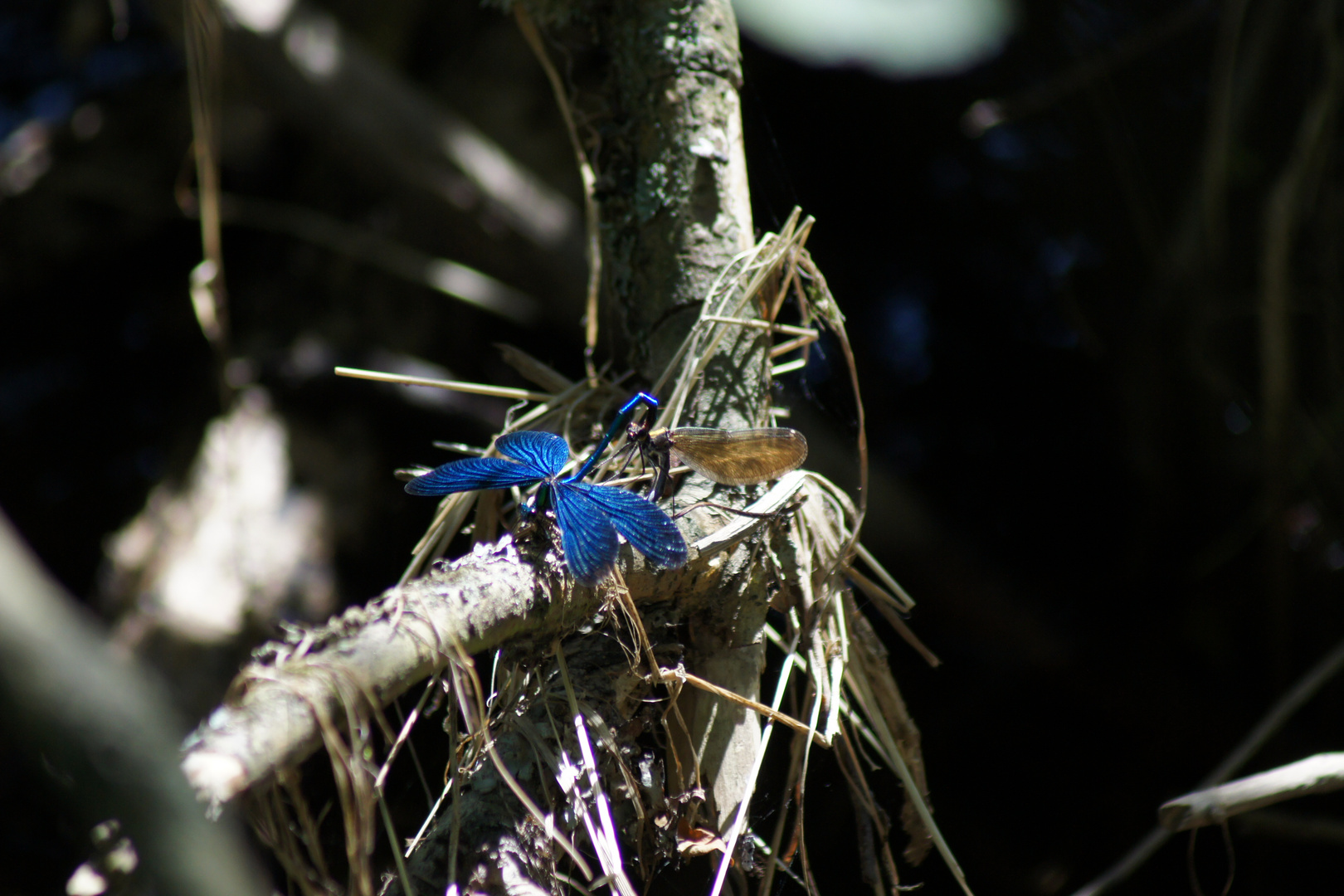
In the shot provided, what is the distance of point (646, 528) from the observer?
1.69ft

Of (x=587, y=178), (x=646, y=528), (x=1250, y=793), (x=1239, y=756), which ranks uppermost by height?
(x=587, y=178)

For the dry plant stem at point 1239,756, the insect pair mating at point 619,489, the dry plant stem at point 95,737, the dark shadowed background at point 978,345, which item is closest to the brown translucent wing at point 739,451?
the insect pair mating at point 619,489

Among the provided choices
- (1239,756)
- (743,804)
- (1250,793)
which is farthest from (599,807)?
(1239,756)

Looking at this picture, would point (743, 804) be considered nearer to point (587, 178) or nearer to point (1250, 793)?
point (1250, 793)

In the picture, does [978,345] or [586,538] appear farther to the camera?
[978,345]

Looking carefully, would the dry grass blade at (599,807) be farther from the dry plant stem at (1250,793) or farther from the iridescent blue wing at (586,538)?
the dry plant stem at (1250,793)

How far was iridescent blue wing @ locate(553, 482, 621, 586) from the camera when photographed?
48 centimetres

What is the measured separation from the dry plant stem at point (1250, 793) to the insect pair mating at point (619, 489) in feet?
1.31

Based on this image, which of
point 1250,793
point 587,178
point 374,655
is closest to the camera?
point 374,655

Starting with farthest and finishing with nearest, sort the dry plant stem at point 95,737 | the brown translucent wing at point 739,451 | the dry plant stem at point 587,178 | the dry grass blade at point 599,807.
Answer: the dry plant stem at point 587,178 → the brown translucent wing at point 739,451 → the dry grass blade at point 599,807 → the dry plant stem at point 95,737

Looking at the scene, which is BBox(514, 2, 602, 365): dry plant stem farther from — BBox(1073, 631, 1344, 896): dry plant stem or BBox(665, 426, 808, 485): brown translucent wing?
BBox(1073, 631, 1344, 896): dry plant stem

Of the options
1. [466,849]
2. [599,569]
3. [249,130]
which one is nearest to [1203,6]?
[599,569]

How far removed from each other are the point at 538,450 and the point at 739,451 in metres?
0.14

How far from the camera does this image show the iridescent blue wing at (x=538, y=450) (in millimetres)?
566
